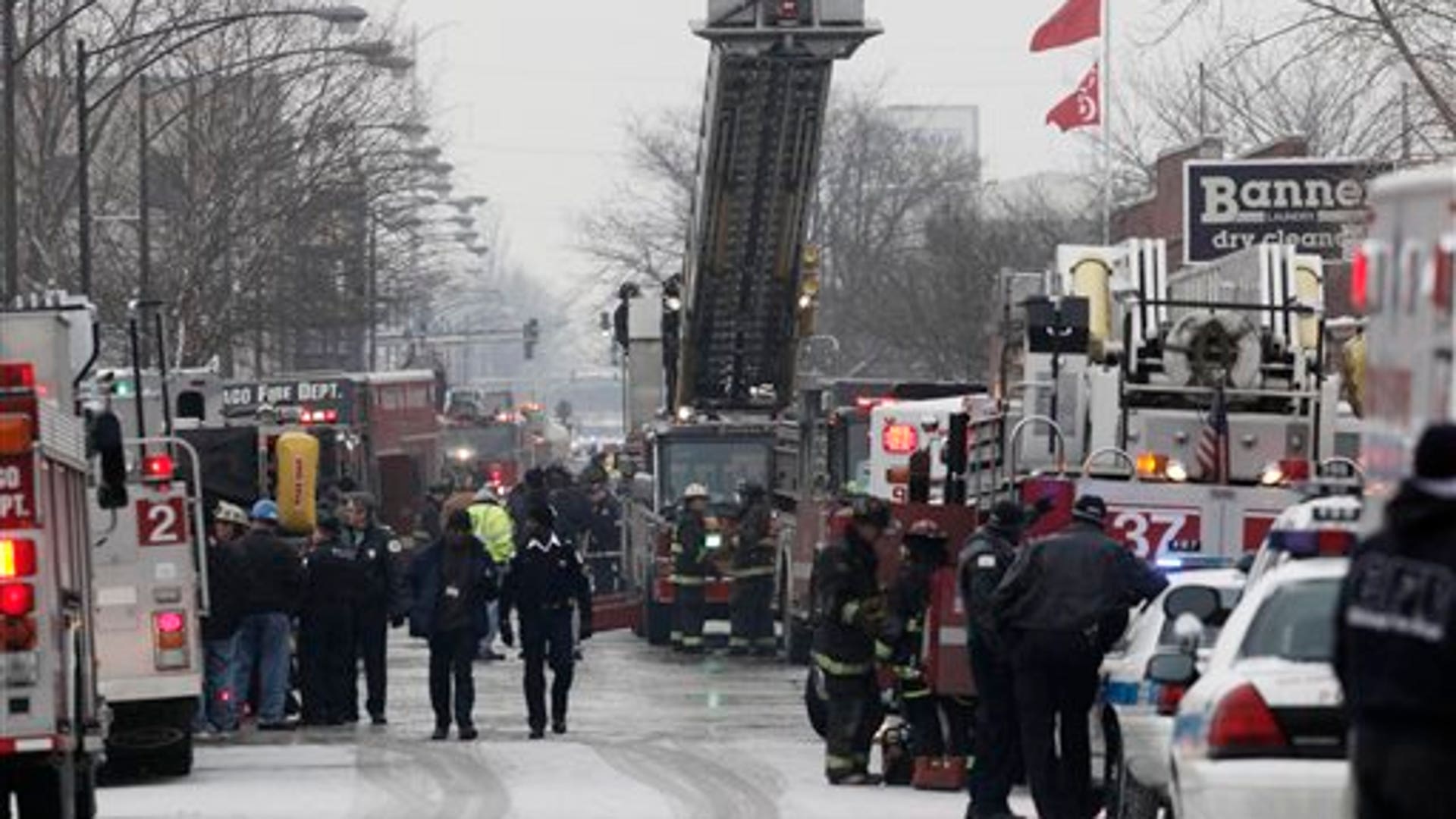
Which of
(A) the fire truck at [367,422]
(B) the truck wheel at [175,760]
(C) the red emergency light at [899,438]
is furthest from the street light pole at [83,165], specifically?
(B) the truck wheel at [175,760]

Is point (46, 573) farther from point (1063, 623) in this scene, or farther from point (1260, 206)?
point (1260, 206)

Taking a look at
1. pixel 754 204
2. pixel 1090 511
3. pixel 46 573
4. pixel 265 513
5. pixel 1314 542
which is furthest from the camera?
pixel 754 204

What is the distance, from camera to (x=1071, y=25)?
5284cm

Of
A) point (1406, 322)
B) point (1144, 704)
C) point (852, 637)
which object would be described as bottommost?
point (852, 637)

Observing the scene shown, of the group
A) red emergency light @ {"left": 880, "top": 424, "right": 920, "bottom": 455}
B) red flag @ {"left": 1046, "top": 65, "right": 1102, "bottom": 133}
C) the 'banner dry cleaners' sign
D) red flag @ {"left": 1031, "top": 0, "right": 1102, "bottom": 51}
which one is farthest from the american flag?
red flag @ {"left": 1046, "top": 65, "right": 1102, "bottom": 133}

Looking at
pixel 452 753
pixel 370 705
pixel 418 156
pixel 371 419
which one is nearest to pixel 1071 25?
pixel 371 419

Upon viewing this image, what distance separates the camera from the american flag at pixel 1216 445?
2470 centimetres

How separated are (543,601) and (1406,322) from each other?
17.1 metres

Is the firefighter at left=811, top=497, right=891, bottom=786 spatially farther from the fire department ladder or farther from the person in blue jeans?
the fire department ladder

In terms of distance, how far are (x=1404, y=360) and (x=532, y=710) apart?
56.7ft

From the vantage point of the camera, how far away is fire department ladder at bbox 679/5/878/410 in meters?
38.6

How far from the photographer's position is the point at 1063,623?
60.8ft

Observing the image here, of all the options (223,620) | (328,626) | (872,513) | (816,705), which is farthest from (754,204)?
(872,513)

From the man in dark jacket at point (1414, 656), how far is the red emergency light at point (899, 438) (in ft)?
80.6
